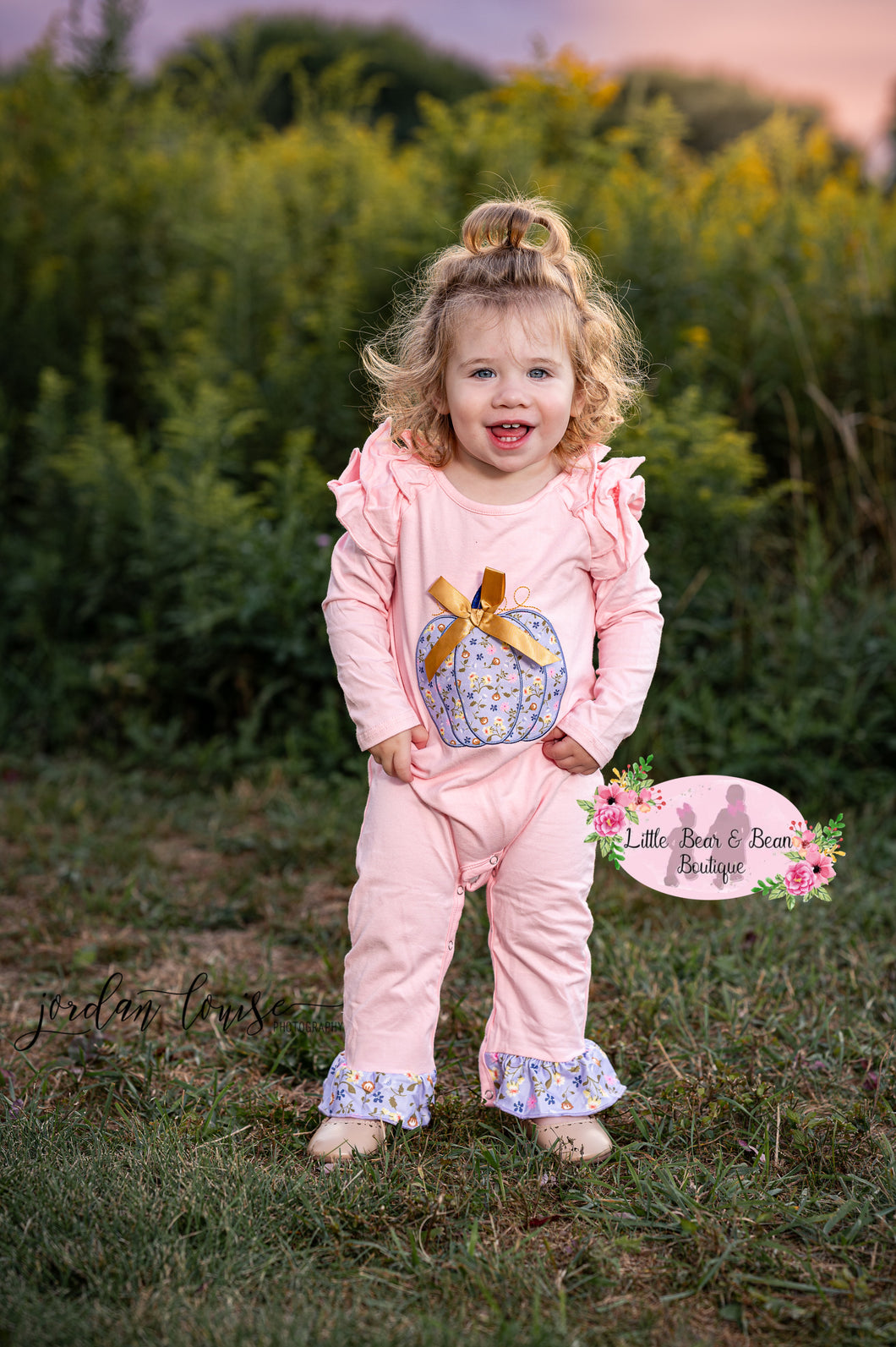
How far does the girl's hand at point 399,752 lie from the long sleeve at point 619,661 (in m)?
0.26

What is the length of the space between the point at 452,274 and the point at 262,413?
281 centimetres

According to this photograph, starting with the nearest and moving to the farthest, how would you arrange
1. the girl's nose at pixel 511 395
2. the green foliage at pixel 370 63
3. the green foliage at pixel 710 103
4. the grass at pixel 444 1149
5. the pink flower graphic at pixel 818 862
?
the grass at pixel 444 1149, the girl's nose at pixel 511 395, the pink flower graphic at pixel 818 862, the green foliage at pixel 370 63, the green foliage at pixel 710 103

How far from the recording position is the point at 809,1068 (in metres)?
2.43

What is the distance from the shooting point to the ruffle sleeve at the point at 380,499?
2.17 m

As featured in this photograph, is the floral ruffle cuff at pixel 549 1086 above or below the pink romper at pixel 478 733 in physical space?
below

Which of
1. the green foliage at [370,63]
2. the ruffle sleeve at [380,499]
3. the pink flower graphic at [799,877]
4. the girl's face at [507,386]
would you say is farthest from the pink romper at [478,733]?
the green foliage at [370,63]

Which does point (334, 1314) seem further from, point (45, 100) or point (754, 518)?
point (45, 100)

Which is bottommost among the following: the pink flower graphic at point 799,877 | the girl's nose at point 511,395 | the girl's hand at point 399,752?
the pink flower graphic at point 799,877

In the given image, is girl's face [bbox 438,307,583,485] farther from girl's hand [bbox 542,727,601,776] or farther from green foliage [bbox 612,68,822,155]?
green foliage [bbox 612,68,822,155]

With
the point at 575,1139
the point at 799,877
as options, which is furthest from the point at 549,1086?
the point at 799,877

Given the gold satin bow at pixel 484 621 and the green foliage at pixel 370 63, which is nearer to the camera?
the gold satin bow at pixel 484 621

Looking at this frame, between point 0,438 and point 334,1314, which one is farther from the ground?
point 0,438

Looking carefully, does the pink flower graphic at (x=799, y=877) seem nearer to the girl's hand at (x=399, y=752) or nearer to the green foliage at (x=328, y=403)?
the girl's hand at (x=399, y=752)

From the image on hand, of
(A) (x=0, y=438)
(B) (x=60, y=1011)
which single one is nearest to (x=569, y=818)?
(B) (x=60, y=1011)
